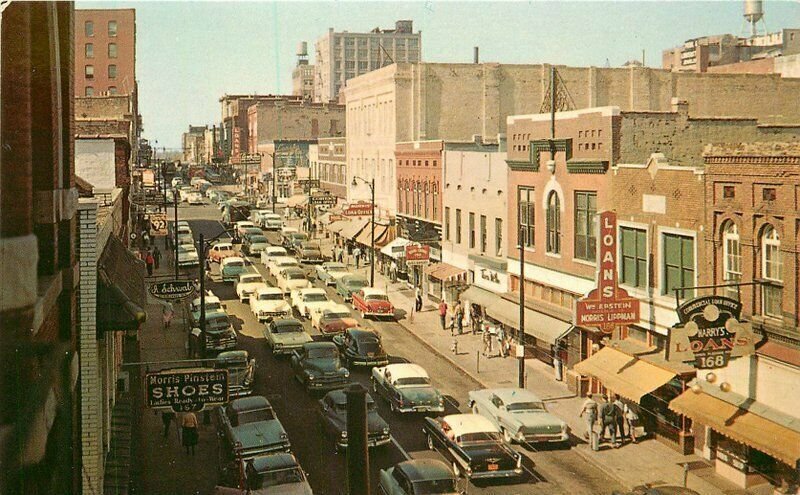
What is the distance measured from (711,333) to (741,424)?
257 centimetres

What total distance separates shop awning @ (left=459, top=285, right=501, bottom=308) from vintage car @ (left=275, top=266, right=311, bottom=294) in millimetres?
10658

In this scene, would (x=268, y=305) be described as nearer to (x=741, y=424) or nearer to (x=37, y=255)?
(x=741, y=424)

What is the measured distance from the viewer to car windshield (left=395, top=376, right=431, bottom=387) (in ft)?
99.8

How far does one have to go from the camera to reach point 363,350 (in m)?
36.2

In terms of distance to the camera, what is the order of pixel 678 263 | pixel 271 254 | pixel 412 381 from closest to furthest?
pixel 678 263 → pixel 412 381 → pixel 271 254

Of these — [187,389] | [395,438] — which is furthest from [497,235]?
[187,389]

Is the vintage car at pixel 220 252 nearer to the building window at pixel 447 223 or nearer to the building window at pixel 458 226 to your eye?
the building window at pixel 447 223

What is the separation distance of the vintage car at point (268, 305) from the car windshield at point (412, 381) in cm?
1550

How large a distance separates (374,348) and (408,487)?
15.7 m

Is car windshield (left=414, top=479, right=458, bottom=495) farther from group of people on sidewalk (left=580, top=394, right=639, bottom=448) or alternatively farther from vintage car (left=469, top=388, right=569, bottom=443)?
group of people on sidewalk (left=580, top=394, right=639, bottom=448)

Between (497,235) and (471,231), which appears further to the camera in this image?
(471,231)

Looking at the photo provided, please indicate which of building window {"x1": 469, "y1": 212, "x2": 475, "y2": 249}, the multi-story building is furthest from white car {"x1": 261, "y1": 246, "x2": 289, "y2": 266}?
the multi-story building

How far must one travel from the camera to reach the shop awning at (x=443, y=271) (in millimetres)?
49031

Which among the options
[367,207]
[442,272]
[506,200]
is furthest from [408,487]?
[367,207]
